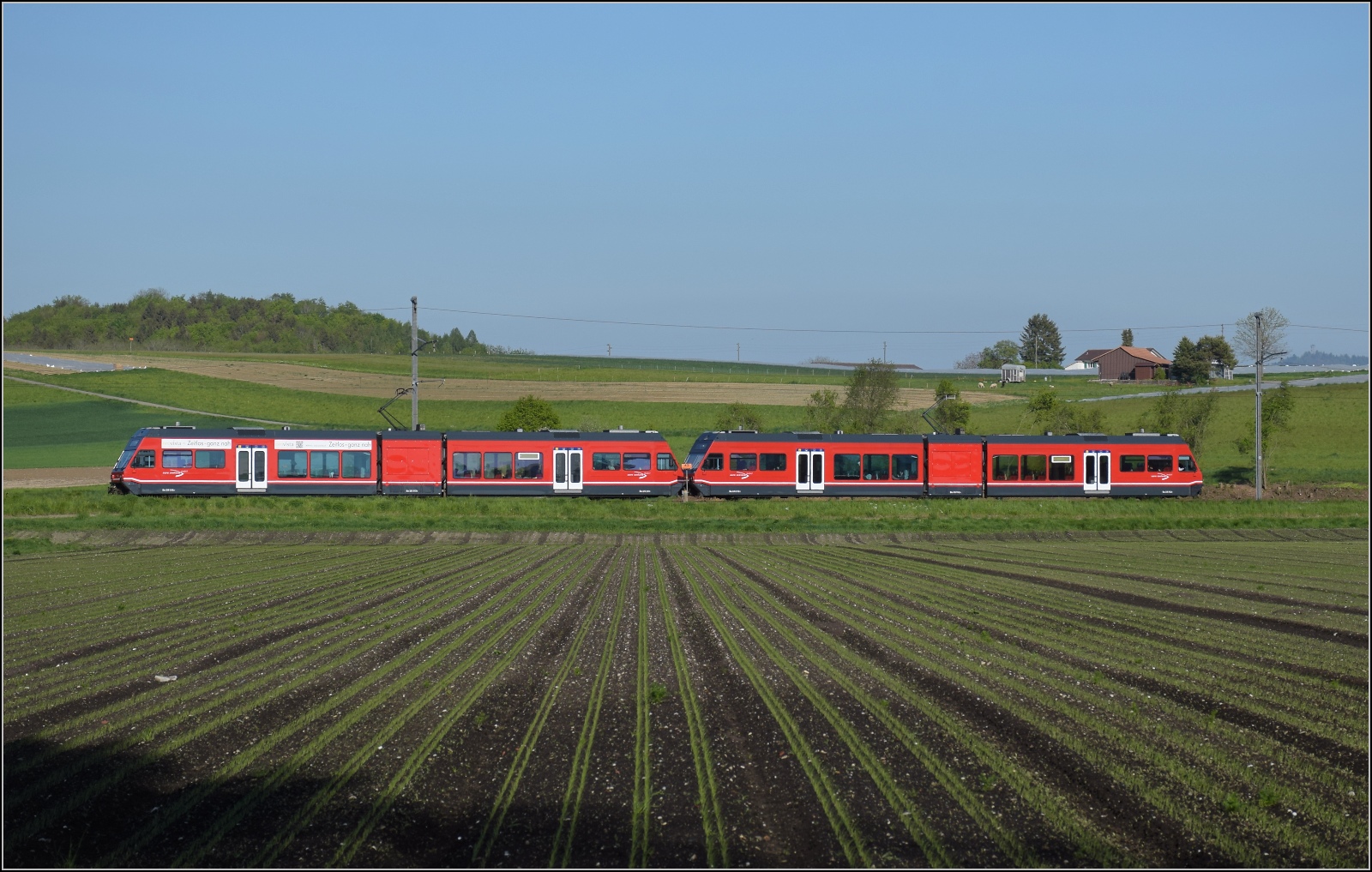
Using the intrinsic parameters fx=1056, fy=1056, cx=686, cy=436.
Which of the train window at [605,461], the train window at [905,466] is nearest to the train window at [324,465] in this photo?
the train window at [605,461]

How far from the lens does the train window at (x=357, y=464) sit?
157 feet

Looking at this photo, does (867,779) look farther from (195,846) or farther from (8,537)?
(8,537)

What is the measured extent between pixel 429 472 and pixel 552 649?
3122 centimetres

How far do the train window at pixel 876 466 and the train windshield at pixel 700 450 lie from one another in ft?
24.2

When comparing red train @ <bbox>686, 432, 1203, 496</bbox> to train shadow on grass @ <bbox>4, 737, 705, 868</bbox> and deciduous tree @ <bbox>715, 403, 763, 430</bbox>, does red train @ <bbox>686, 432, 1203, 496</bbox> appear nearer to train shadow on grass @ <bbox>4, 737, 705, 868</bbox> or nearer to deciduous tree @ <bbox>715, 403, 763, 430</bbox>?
deciduous tree @ <bbox>715, 403, 763, 430</bbox>

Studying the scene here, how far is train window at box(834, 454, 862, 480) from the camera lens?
165 ft

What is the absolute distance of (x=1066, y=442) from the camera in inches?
2005

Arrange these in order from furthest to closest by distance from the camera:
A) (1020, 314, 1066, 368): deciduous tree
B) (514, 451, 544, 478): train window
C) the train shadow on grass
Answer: (1020, 314, 1066, 368): deciduous tree → (514, 451, 544, 478): train window → the train shadow on grass

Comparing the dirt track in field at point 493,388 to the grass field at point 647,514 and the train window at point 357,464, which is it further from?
the train window at point 357,464

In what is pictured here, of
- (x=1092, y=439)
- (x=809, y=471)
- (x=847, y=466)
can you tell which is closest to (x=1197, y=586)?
(x=847, y=466)

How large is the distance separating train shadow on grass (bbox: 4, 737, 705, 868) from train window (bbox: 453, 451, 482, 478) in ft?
120

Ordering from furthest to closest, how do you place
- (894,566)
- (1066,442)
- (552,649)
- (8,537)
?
(1066,442) < (8,537) < (894,566) < (552,649)

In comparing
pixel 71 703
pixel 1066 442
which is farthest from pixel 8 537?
pixel 1066 442

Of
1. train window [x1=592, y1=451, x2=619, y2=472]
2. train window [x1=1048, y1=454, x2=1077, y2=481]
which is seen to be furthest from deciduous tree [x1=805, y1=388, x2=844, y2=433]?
train window [x1=592, y1=451, x2=619, y2=472]
